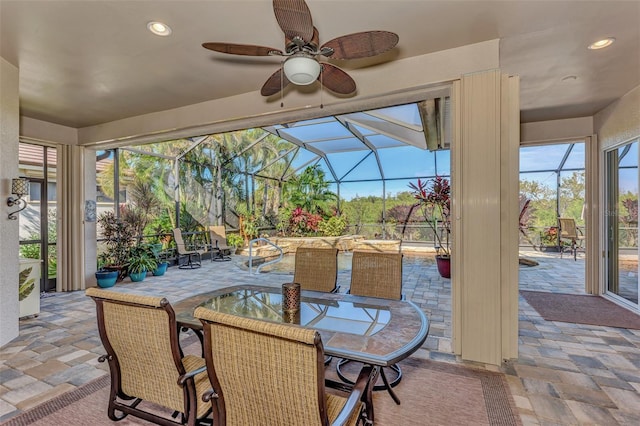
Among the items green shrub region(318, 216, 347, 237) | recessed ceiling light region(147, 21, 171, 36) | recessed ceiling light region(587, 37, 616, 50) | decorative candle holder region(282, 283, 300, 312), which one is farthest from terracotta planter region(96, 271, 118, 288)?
recessed ceiling light region(587, 37, 616, 50)

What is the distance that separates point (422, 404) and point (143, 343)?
171 centimetres

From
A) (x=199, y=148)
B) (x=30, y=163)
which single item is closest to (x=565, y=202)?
(x=199, y=148)

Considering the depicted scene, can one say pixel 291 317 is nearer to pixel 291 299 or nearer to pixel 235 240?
pixel 291 299

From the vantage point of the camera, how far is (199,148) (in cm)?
812

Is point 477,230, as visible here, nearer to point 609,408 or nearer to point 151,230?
point 609,408

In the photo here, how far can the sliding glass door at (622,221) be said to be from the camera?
3961 millimetres

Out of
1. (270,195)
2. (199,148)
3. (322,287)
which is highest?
(199,148)

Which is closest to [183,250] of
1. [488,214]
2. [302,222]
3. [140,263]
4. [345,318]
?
[140,263]

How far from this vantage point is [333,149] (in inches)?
416

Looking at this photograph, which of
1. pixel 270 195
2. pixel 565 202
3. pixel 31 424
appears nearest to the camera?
pixel 31 424

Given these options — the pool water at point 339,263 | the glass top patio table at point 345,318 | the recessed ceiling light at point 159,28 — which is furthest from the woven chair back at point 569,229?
the recessed ceiling light at point 159,28

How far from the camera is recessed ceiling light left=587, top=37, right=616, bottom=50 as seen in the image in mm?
2624

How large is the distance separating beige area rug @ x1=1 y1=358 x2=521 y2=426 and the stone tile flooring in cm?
9

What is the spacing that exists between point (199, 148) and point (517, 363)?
779cm
